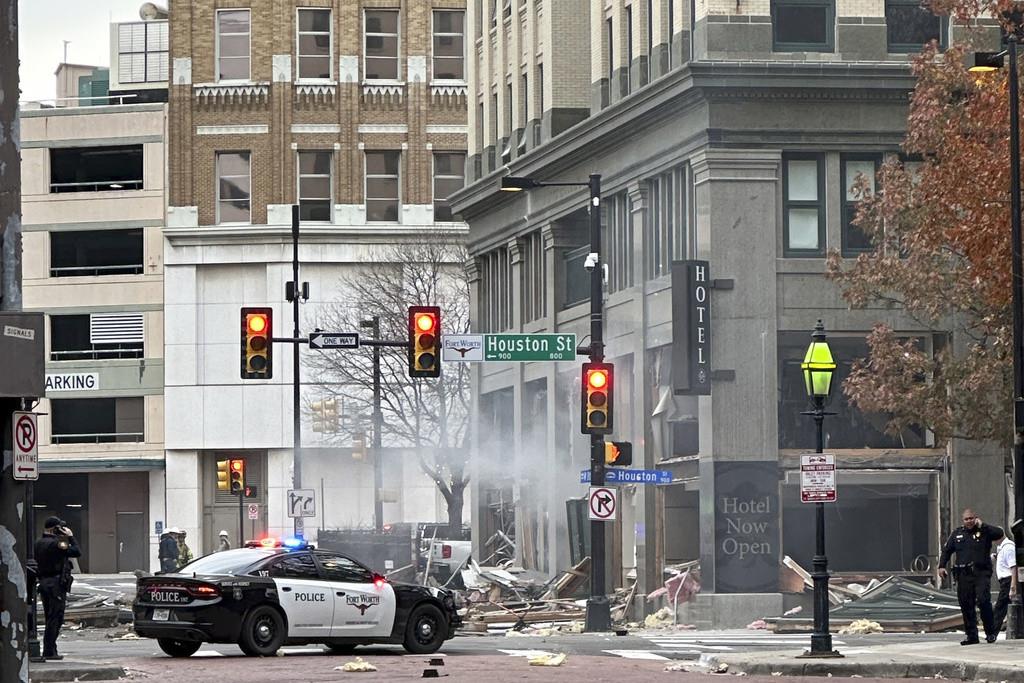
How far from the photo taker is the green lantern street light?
2372cm

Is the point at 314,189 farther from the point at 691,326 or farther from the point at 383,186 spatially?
the point at 691,326

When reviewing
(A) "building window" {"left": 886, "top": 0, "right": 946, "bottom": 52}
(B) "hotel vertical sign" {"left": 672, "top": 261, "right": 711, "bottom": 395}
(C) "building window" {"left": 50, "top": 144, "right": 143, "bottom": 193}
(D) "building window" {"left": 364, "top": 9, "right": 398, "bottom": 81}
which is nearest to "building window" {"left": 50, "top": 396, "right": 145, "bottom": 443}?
(C) "building window" {"left": 50, "top": 144, "right": 143, "bottom": 193}

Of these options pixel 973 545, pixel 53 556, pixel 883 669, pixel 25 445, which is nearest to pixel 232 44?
A: pixel 53 556

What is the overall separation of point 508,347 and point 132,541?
4328 centimetres

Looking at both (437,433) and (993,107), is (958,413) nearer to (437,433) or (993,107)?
(993,107)

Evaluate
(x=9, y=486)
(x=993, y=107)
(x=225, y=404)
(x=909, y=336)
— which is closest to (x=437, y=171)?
(x=225, y=404)

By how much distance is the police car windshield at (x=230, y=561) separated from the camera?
26.0 meters

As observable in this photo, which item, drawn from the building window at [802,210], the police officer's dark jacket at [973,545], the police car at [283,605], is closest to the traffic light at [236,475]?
the building window at [802,210]

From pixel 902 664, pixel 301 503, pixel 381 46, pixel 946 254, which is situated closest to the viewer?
pixel 902 664

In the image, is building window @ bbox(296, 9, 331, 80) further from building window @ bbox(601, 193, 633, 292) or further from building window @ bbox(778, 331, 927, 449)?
building window @ bbox(778, 331, 927, 449)

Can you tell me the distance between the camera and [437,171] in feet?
249

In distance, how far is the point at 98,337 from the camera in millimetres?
75875

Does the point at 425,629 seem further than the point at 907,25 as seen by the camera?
No

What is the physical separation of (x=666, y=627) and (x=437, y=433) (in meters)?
32.0
